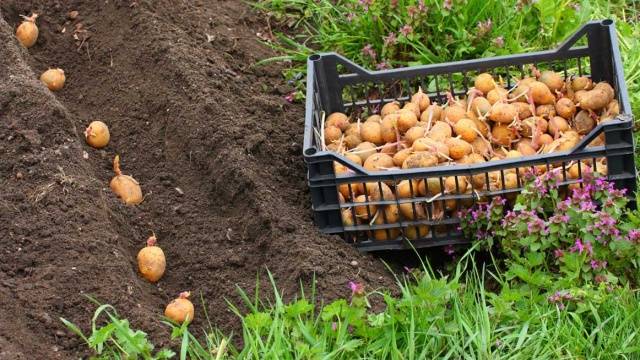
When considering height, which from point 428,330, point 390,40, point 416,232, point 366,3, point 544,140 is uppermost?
point 366,3

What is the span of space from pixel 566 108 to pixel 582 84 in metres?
0.16

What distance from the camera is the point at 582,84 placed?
14.5 ft

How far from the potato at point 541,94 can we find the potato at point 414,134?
488mm

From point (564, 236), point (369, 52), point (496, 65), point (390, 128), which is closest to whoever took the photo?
point (564, 236)

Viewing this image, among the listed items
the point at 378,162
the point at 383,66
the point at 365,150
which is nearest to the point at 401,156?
the point at 378,162

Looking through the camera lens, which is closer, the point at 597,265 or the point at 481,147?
the point at 597,265

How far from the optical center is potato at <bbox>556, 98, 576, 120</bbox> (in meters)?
4.34

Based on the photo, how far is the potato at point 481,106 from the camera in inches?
171

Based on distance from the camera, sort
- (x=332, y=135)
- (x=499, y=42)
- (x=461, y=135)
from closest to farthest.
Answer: (x=461, y=135)
(x=332, y=135)
(x=499, y=42)

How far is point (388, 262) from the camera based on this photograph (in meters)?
4.18

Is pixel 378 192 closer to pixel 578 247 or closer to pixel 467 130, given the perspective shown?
pixel 467 130

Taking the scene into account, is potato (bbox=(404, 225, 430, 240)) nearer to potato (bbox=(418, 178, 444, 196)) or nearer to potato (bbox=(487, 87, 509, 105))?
potato (bbox=(418, 178, 444, 196))

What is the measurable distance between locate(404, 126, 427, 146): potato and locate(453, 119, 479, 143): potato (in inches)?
5.2

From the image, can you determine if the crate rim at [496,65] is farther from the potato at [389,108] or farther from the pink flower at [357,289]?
the pink flower at [357,289]
